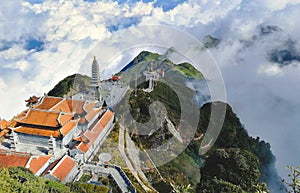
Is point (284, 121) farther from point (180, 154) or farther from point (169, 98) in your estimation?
point (180, 154)

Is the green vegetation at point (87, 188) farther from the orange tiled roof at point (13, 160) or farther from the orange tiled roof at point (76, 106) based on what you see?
the orange tiled roof at point (76, 106)

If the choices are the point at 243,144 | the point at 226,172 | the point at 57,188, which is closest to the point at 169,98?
the point at 243,144

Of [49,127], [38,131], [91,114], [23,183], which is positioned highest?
[91,114]

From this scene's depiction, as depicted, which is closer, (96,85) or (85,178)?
(85,178)

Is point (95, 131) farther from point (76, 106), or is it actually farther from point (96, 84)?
point (96, 84)

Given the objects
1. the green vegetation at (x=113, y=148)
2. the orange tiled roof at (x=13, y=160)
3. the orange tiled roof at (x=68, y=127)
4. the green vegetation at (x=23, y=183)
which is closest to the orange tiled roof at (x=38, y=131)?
the orange tiled roof at (x=68, y=127)

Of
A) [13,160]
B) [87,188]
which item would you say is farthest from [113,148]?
[13,160]
